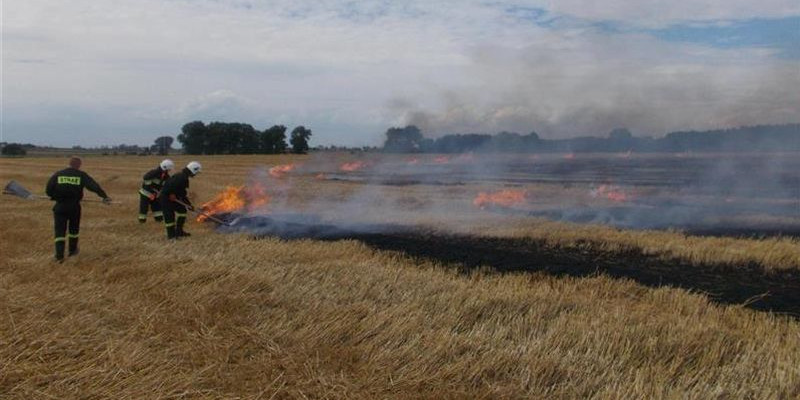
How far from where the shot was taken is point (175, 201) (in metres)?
13.9

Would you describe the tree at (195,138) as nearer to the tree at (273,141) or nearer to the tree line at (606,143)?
the tree at (273,141)

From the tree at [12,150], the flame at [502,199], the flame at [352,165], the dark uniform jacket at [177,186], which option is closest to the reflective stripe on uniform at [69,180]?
the dark uniform jacket at [177,186]

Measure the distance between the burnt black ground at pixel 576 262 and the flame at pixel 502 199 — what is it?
7.25m

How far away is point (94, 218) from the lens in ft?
55.1

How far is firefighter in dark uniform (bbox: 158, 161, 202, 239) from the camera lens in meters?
13.4

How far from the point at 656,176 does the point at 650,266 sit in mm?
26755

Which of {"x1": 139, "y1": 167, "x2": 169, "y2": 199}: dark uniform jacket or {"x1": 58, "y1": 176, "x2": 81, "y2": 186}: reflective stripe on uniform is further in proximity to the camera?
{"x1": 139, "y1": 167, "x2": 169, "y2": 199}: dark uniform jacket

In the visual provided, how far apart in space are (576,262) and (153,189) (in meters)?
11.2

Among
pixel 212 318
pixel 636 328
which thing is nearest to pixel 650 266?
pixel 636 328

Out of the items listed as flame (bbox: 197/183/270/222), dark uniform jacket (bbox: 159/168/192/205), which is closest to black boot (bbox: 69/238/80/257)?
dark uniform jacket (bbox: 159/168/192/205)

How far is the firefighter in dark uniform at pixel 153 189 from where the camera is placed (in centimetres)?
1605

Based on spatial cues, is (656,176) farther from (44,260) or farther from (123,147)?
(123,147)

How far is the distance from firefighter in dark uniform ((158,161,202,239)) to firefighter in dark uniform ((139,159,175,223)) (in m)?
1.61

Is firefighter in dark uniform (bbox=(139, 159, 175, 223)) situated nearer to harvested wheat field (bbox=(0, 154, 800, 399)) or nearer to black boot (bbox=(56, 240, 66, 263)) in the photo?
harvested wheat field (bbox=(0, 154, 800, 399))
